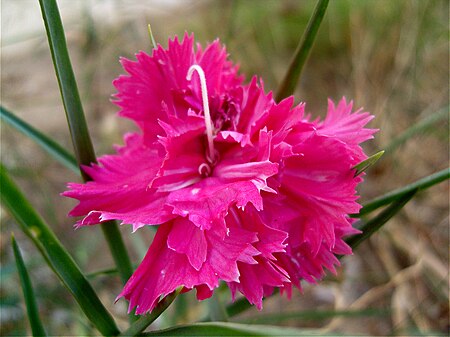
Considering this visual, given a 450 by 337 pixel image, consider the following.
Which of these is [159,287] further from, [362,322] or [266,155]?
[362,322]

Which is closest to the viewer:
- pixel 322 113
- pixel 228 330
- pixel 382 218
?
pixel 228 330

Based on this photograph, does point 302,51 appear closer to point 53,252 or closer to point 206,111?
point 206,111

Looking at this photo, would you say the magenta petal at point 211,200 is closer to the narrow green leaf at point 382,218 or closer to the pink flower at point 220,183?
the pink flower at point 220,183

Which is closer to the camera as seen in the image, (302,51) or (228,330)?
(228,330)

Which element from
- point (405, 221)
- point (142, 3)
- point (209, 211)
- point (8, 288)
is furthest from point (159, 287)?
point (142, 3)

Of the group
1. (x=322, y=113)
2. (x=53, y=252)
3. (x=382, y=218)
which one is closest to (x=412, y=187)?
(x=382, y=218)

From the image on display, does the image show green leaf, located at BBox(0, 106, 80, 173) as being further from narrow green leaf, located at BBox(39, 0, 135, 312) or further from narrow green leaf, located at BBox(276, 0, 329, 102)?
narrow green leaf, located at BBox(276, 0, 329, 102)
